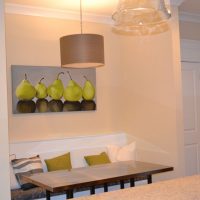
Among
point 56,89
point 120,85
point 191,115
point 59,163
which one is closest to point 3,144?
point 59,163

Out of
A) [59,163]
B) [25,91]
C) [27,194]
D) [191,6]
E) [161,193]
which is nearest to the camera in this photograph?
Answer: [161,193]

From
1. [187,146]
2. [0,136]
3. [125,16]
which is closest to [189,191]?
[125,16]

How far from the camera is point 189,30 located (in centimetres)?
467

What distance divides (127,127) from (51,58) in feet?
4.67

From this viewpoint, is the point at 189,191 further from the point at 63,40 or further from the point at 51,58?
the point at 51,58

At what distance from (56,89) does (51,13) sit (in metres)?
0.97

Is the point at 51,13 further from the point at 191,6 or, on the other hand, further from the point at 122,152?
the point at 122,152

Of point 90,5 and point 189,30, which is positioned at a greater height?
point 90,5

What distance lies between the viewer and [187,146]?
15.5ft

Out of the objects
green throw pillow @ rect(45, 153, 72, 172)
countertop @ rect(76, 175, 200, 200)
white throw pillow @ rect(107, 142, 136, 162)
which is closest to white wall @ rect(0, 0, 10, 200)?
green throw pillow @ rect(45, 153, 72, 172)

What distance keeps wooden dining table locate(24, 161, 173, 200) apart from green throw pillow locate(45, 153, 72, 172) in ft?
1.88

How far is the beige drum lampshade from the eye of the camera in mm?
2967

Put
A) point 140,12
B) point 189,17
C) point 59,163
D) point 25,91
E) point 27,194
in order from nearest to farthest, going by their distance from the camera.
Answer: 1. point 140,12
2. point 27,194
3. point 59,163
4. point 25,91
5. point 189,17

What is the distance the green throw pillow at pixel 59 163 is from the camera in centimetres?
371
